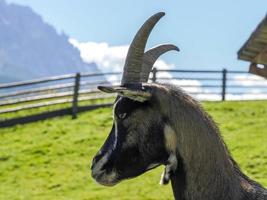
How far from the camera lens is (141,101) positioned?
17.0ft

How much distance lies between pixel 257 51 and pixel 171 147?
7161mm

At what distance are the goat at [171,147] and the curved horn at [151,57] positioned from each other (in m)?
0.39

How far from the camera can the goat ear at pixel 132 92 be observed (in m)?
4.94

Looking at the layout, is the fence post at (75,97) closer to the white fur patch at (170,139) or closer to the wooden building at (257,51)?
the wooden building at (257,51)

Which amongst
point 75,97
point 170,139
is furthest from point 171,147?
point 75,97

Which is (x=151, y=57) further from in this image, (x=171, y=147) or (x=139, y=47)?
(x=171, y=147)

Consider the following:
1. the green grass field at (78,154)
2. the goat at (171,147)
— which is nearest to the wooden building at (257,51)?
the green grass field at (78,154)

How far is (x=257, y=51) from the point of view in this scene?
1195 cm

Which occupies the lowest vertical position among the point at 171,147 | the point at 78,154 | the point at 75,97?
the point at 78,154

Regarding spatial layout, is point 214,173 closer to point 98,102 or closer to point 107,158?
point 107,158

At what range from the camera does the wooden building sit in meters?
11.1

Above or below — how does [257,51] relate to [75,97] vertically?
above

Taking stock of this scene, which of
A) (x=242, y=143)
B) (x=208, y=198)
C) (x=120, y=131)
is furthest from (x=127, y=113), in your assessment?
(x=242, y=143)

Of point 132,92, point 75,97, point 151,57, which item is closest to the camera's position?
point 132,92
